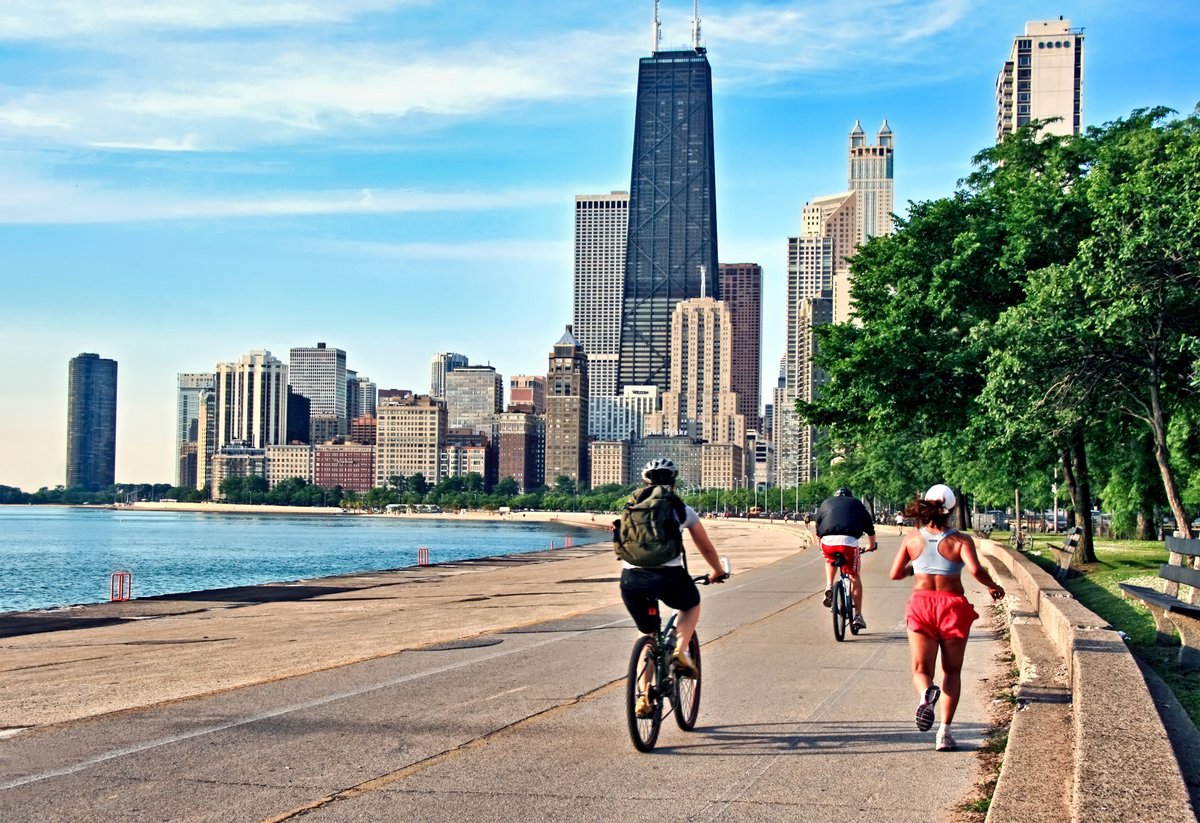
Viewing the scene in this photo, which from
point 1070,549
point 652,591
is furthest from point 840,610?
point 1070,549

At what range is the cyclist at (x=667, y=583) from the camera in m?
8.79

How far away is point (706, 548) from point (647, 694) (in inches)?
45.6

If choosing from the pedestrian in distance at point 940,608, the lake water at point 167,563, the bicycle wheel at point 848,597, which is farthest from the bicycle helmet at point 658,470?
the lake water at point 167,563

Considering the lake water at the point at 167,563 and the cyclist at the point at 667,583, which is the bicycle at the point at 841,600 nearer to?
the cyclist at the point at 667,583

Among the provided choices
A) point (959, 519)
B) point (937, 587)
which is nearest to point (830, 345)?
point (937, 587)

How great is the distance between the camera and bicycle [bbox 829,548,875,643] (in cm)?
1525

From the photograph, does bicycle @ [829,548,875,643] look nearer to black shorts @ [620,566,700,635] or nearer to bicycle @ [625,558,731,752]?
bicycle @ [625,558,731,752]

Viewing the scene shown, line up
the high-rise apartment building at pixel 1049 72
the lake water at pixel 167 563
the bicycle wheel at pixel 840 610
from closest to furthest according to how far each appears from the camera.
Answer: the bicycle wheel at pixel 840 610 < the lake water at pixel 167 563 < the high-rise apartment building at pixel 1049 72

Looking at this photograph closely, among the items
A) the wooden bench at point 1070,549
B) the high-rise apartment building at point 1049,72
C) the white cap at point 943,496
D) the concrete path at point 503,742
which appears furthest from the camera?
the high-rise apartment building at point 1049,72

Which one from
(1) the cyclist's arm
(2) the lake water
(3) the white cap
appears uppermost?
(3) the white cap

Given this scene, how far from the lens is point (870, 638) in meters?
15.8

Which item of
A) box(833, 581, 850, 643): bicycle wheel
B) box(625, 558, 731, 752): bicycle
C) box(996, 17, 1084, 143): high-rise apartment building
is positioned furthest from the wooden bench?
box(996, 17, 1084, 143): high-rise apartment building

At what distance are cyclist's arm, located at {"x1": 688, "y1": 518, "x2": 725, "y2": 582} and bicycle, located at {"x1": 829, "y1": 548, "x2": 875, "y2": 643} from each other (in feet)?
19.3

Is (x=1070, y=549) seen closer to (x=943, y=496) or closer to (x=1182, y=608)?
(x=1182, y=608)
